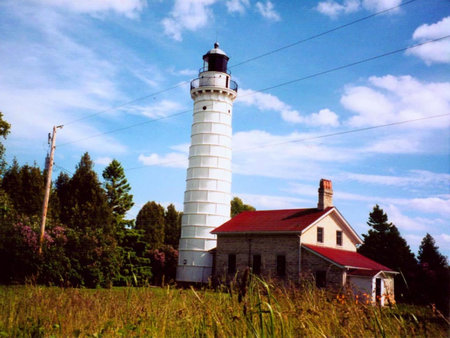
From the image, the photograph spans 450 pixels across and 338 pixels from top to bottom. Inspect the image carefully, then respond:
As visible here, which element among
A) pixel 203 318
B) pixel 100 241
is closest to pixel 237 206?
pixel 100 241

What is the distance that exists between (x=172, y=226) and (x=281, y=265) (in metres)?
28.7

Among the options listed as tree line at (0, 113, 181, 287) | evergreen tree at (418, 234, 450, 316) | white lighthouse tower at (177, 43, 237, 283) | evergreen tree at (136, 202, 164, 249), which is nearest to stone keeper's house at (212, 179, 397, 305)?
white lighthouse tower at (177, 43, 237, 283)

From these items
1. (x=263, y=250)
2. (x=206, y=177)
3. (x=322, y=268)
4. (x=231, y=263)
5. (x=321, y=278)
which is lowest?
(x=321, y=278)

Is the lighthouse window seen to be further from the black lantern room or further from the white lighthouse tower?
the black lantern room

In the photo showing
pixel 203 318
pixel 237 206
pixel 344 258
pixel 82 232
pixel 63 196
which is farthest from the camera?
pixel 237 206

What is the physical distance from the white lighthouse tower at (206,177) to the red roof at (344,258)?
8923 millimetres

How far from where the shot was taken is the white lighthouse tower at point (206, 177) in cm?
3086

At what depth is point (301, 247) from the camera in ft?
80.8

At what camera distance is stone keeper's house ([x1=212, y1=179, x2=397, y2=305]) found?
23156mm

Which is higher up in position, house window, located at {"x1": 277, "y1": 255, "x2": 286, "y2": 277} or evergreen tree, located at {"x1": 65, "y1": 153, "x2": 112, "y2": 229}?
evergreen tree, located at {"x1": 65, "y1": 153, "x2": 112, "y2": 229}

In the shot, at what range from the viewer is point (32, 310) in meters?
6.28

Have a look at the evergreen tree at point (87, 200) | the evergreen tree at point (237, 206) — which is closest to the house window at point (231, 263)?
the evergreen tree at point (87, 200)

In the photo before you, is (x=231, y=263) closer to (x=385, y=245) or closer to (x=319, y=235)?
(x=319, y=235)

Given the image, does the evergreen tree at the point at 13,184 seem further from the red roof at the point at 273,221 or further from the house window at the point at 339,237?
the house window at the point at 339,237
